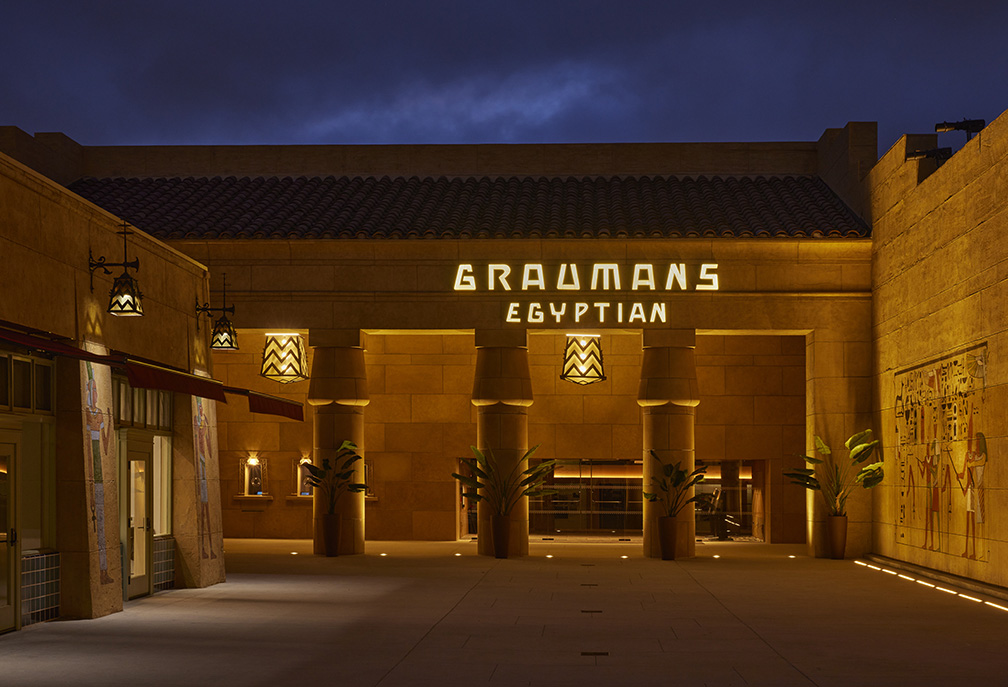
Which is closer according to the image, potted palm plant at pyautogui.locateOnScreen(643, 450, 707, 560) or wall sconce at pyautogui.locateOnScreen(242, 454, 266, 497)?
potted palm plant at pyautogui.locateOnScreen(643, 450, 707, 560)

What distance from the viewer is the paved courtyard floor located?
11227mm

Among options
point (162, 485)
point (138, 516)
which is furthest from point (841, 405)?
point (138, 516)

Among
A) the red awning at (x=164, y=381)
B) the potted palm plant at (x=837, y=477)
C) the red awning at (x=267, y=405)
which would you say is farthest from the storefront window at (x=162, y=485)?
the potted palm plant at (x=837, y=477)

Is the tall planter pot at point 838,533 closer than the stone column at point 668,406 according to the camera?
Yes

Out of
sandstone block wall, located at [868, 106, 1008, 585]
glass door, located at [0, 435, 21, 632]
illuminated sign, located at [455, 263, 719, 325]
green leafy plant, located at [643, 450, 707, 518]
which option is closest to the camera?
glass door, located at [0, 435, 21, 632]

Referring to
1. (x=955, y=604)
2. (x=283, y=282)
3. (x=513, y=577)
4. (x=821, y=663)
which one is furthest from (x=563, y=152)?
(x=821, y=663)

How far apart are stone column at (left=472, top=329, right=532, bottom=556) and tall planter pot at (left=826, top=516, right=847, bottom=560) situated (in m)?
6.54

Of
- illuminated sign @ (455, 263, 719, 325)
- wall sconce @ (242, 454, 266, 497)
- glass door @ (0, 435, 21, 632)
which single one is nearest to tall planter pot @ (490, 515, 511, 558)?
illuminated sign @ (455, 263, 719, 325)

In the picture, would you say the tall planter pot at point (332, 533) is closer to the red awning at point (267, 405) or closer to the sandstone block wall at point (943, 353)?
the red awning at point (267, 405)

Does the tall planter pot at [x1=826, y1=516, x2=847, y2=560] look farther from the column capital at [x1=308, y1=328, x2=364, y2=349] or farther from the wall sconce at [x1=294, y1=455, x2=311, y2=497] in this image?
the wall sconce at [x1=294, y1=455, x2=311, y2=497]

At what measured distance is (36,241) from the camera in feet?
47.8

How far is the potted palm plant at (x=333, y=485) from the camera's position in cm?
2588

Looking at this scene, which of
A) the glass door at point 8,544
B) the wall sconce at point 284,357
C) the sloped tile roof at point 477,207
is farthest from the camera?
the wall sconce at point 284,357

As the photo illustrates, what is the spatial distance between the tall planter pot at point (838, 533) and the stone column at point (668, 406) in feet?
9.54
